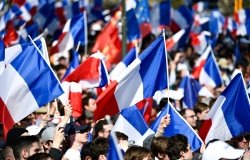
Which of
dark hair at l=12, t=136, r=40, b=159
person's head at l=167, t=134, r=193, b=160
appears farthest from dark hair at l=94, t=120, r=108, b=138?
dark hair at l=12, t=136, r=40, b=159

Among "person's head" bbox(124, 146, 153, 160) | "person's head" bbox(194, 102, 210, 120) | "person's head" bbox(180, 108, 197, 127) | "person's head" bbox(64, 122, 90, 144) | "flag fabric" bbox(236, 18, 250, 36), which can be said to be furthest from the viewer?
"flag fabric" bbox(236, 18, 250, 36)

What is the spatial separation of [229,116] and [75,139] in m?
2.22

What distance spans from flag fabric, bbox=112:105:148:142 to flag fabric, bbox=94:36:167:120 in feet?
0.49

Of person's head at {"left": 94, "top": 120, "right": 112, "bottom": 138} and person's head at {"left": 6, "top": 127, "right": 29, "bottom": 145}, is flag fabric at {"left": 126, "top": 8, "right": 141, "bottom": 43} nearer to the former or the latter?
person's head at {"left": 94, "top": 120, "right": 112, "bottom": 138}

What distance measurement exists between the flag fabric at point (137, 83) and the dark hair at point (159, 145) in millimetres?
1291

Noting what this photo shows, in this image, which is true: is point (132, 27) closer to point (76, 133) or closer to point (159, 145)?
point (76, 133)

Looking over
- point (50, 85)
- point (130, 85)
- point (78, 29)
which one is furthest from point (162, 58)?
point (78, 29)

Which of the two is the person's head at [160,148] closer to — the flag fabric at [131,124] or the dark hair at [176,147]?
the dark hair at [176,147]

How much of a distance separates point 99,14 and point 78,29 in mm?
6183

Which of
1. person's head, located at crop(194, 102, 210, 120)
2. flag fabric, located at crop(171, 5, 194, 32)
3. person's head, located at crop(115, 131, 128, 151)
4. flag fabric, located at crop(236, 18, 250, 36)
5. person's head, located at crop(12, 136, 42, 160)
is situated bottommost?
flag fabric, located at crop(236, 18, 250, 36)

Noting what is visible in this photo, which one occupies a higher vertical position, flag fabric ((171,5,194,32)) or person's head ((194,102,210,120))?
person's head ((194,102,210,120))

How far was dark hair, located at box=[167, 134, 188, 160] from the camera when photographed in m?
9.71

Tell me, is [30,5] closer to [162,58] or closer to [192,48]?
[192,48]

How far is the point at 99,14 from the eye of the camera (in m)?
24.4
